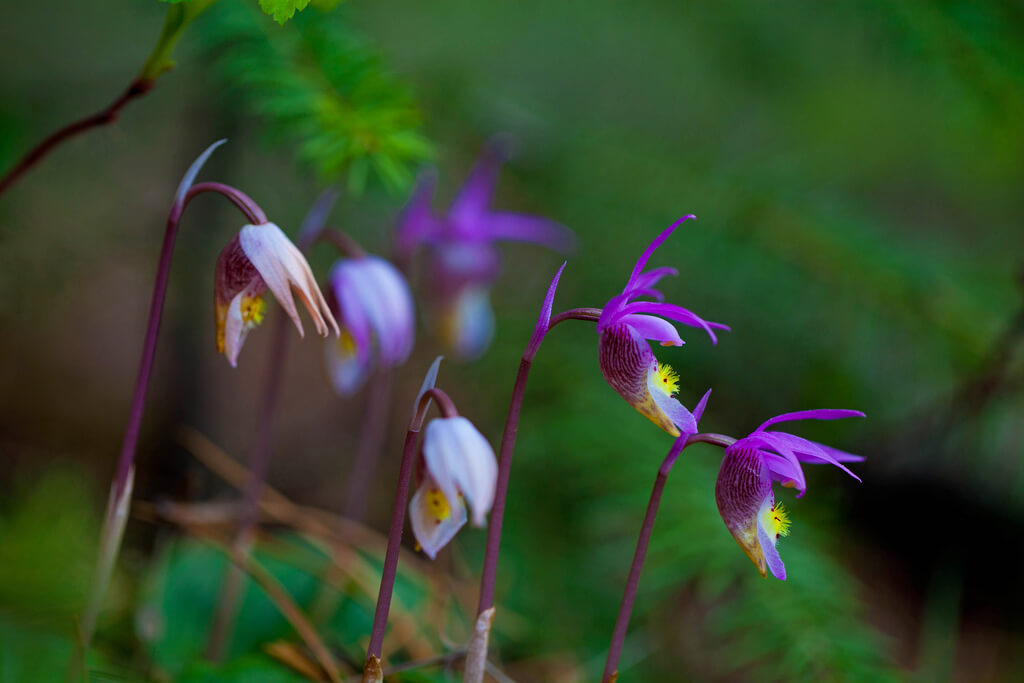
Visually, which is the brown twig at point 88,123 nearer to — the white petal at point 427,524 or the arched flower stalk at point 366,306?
the arched flower stalk at point 366,306

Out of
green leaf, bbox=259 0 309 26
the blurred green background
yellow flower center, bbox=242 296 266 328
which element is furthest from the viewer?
the blurred green background

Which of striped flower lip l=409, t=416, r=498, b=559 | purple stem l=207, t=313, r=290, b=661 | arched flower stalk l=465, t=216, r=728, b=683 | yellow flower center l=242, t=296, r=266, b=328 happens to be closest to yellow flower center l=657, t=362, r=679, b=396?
arched flower stalk l=465, t=216, r=728, b=683

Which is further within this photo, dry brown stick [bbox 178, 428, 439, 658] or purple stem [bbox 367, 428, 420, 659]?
dry brown stick [bbox 178, 428, 439, 658]

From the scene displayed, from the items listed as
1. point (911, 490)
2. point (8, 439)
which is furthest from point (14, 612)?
point (911, 490)

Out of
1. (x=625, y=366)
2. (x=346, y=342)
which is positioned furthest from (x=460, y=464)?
(x=346, y=342)

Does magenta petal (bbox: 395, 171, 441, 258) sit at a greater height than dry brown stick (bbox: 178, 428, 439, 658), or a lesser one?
greater

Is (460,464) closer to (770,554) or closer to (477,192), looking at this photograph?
(770,554)

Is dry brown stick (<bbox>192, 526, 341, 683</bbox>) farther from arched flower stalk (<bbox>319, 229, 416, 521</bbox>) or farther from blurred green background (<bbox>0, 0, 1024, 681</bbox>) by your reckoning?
arched flower stalk (<bbox>319, 229, 416, 521</bbox>)
